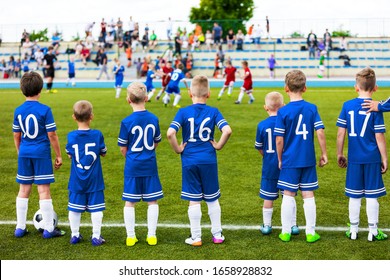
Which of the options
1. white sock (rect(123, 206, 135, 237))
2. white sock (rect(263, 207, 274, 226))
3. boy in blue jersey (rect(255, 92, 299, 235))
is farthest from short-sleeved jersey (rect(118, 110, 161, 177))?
white sock (rect(263, 207, 274, 226))

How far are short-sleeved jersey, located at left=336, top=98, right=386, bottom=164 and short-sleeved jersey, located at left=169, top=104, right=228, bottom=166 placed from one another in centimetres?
134

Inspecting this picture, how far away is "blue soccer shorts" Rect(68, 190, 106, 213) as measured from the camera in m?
6.11

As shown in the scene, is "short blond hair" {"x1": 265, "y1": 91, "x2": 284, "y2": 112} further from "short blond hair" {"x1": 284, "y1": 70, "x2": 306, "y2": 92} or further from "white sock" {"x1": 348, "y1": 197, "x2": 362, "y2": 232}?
"white sock" {"x1": 348, "y1": 197, "x2": 362, "y2": 232}

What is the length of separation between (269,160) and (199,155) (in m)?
0.84

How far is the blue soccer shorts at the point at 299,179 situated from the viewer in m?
6.11

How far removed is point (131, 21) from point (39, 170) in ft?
135

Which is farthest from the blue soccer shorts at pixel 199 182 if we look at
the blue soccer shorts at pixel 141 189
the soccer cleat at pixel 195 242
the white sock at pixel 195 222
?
the soccer cleat at pixel 195 242

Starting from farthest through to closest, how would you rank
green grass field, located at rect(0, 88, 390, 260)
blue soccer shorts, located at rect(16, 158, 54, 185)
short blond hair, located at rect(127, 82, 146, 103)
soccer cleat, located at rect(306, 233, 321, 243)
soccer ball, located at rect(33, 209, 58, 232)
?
soccer ball, located at rect(33, 209, 58, 232), blue soccer shorts, located at rect(16, 158, 54, 185), soccer cleat, located at rect(306, 233, 321, 243), short blond hair, located at rect(127, 82, 146, 103), green grass field, located at rect(0, 88, 390, 260)

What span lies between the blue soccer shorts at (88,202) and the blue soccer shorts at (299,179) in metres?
1.91

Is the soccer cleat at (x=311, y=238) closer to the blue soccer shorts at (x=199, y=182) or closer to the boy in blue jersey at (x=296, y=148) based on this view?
the boy in blue jersey at (x=296, y=148)

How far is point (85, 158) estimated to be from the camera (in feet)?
20.0

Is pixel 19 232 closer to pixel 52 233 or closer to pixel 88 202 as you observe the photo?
pixel 52 233

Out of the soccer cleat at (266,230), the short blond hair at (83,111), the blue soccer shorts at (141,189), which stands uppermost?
the short blond hair at (83,111)

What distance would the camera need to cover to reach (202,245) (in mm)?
6090
